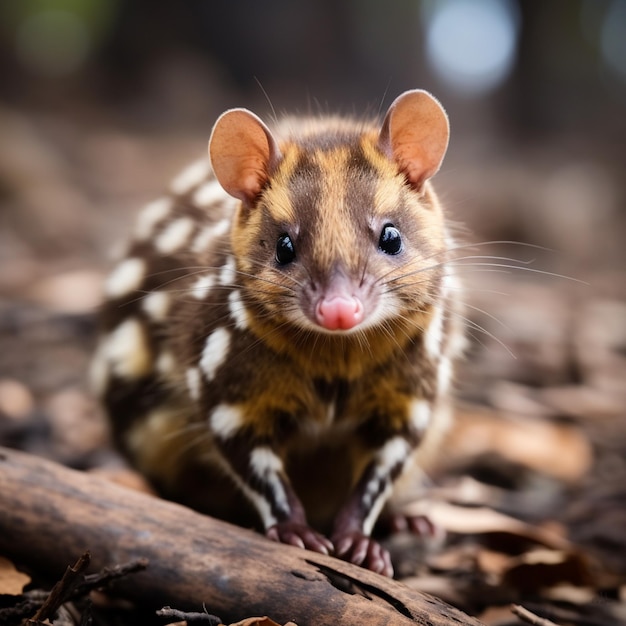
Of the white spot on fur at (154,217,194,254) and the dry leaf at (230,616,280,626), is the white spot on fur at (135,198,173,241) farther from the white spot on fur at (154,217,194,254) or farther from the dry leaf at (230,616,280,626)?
the dry leaf at (230,616,280,626)

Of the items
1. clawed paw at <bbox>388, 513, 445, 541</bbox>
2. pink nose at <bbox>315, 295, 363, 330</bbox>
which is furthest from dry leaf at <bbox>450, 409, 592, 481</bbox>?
pink nose at <bbox>315, 295, 363, 330</bbox>

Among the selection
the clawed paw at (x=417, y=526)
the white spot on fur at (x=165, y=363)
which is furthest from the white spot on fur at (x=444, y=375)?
the white spot on fur at (x=165, y=363)

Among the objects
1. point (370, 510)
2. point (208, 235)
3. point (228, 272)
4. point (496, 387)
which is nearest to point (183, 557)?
point (370, 510)

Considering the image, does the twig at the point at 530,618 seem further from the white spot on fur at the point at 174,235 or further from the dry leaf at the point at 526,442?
the white spot on fur at the point at 174,235

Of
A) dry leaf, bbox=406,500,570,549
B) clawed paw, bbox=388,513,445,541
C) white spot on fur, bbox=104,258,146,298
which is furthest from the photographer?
white spot on fur, bbox=104,258,146,298

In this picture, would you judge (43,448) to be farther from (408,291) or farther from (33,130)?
(33,130)

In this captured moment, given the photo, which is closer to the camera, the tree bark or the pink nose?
the tree bark

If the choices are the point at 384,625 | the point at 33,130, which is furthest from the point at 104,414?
the point at 33,130

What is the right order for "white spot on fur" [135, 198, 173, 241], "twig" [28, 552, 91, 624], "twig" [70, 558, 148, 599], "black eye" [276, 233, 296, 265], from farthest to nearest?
"white spot on fur" [135, 198, 173, 241] < "black eye" [276, 233, 296, 265] < "twig" [70, 558, 148, 599] < "twig" [28, 552, 91, 624]

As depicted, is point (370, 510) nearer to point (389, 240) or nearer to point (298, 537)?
point (298, 537)
